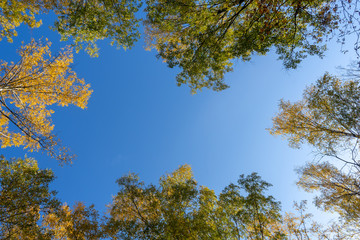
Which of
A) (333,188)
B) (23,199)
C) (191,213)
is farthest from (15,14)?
(333,188)

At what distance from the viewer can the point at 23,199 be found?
6.41 m

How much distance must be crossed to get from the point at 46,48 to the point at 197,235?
11.6 meters

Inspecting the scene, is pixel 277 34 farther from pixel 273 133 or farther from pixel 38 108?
pixel 38 108

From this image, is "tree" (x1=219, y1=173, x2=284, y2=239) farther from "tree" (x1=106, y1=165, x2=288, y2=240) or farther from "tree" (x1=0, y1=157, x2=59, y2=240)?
"tree" (x1=0, y1=157, x2=59, y2=240)

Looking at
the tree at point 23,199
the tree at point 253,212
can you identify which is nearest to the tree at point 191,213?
the tree at point 253,212

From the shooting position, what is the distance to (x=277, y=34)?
6453 millimetres

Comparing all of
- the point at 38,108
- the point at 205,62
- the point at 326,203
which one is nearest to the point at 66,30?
the point at 38,108

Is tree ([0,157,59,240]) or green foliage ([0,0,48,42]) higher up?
green foliage ([0,0,48,42])

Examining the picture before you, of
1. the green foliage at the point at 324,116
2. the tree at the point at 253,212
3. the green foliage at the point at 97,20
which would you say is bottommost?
the tree at the point at 253,212

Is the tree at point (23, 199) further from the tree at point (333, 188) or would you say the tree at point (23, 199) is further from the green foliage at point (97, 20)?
the tree at point (333, 188)

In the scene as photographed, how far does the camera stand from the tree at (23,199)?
6023 millimetres

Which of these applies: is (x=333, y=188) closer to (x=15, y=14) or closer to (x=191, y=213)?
(x=191, y=213)

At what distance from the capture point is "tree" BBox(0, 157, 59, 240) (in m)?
6.02

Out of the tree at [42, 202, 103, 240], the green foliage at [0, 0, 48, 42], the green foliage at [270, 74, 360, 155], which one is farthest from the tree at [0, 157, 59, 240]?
the green foliage at [270, 74, 360, 155]
